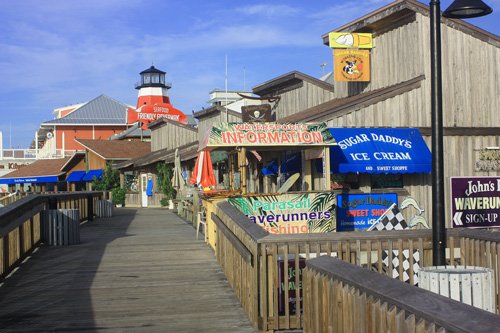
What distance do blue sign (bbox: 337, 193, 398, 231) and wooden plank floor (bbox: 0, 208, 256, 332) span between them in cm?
351

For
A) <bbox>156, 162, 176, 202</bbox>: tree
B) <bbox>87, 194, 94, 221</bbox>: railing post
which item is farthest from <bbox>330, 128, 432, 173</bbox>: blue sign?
<bbox>156, 162, 176, 202</bbox>: tree

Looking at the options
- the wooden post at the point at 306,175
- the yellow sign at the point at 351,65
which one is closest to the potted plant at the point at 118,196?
the yellow sign at the point at 351,65

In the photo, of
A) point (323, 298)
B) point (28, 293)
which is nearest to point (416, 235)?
point (323, 298)

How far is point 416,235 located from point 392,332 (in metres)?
4.08

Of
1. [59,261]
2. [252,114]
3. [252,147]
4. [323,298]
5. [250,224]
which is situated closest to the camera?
[323,298]

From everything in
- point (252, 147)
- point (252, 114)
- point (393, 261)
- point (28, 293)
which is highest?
point (252, 114)

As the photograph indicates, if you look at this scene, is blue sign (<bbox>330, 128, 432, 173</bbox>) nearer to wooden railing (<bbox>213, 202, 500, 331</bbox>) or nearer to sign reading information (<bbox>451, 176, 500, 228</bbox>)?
sign reading information (<bbox>451, 176, 500, 228</bbox>)

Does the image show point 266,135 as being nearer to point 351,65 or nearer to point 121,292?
point 121,292

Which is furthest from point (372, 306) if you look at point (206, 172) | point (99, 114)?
point (99, 114)

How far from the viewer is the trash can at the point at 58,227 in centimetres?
1658

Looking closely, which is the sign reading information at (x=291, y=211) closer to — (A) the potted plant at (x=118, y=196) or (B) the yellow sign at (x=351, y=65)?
(B) the yellow sign at (x=351, y=65)

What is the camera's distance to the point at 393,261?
26.8 ft

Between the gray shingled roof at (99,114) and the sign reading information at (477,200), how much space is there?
70.1m

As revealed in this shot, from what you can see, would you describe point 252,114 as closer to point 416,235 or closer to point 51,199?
point 51,199
